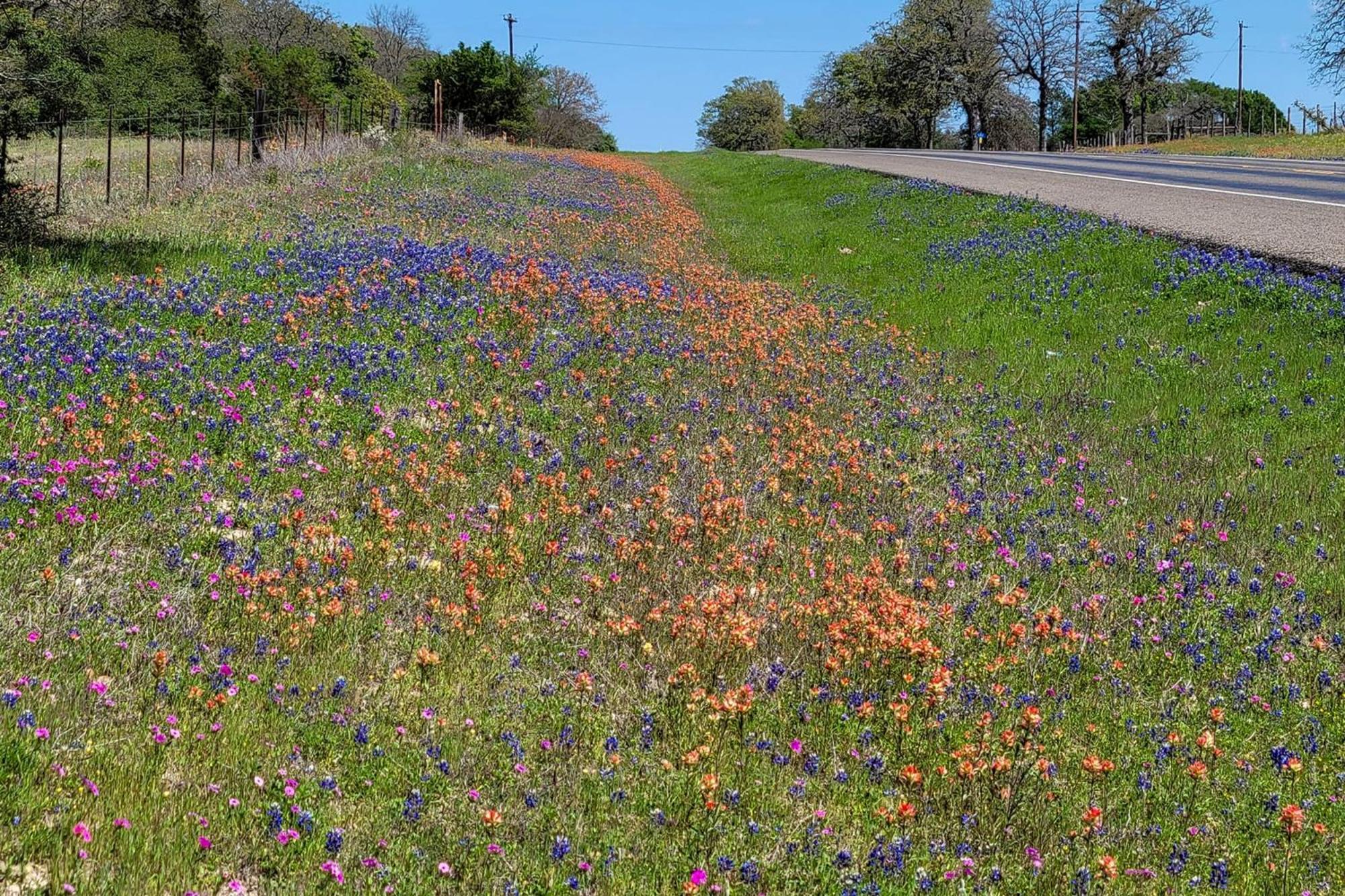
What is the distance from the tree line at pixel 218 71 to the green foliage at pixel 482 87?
8 cm

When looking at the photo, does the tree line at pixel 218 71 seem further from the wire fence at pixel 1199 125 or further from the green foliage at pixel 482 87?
the wire fence at pixel 1199 125

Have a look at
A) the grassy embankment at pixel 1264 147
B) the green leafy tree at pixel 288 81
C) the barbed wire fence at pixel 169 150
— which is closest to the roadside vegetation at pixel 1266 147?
the grassy embankment at pixel 1264 147

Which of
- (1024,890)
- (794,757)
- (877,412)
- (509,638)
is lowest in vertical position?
(1024,890)

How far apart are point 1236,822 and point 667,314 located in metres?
8.54

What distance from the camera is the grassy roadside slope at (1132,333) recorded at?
8.38 metres

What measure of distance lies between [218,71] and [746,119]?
79.1 m

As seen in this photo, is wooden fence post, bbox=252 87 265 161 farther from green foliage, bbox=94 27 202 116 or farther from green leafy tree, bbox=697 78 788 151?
green leafy tree, bbox=697 78 788 151

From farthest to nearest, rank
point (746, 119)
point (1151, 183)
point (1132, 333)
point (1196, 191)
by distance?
point (746, 119), point (1151, 183), point (1196, 191), point (1132, 333)

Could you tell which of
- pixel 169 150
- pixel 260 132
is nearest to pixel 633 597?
pixel 260 132

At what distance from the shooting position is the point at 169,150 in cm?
3525

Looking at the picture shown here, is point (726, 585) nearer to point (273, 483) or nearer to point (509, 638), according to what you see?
point (509, 638)

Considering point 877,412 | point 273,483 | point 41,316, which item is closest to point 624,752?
point 273,483

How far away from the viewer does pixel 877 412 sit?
9242mm

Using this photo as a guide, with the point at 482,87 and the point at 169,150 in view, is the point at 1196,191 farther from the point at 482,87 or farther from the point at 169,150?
the point at 482,87
